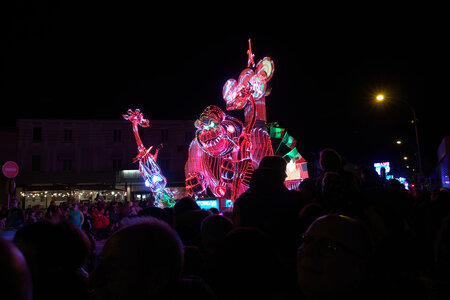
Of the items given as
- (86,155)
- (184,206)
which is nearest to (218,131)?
(184,206)

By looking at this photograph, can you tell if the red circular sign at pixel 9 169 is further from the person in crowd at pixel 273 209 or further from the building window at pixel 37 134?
the building window at pixel 37 134

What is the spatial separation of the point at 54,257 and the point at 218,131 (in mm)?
10184

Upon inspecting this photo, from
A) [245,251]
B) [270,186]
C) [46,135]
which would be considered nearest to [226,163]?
[270,186]

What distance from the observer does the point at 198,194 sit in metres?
14.4

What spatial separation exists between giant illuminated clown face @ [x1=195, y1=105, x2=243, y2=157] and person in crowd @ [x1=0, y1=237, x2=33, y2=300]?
36.0ft

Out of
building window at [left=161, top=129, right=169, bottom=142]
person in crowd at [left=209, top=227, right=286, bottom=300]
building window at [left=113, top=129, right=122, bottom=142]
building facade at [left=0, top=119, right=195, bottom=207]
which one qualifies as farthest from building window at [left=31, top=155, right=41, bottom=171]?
person in crowd at [left=209, top=227, right=286, bottom=300]

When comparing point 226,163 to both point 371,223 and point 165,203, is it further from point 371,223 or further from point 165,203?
point 371,223

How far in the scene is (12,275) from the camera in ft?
2.90

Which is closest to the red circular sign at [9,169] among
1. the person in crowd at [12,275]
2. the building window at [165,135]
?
the person in crowd at [12,275]

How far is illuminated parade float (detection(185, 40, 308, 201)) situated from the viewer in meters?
11.7

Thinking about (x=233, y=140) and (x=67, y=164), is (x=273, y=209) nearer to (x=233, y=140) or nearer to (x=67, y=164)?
(x=233, y=140)

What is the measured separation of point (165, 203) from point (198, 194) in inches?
102

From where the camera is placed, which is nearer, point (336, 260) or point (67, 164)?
point (336, 260)

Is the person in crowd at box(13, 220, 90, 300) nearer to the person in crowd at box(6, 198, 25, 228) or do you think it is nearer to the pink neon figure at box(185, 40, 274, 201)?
the pink neon figure at box(185, 40, 274, 201)
